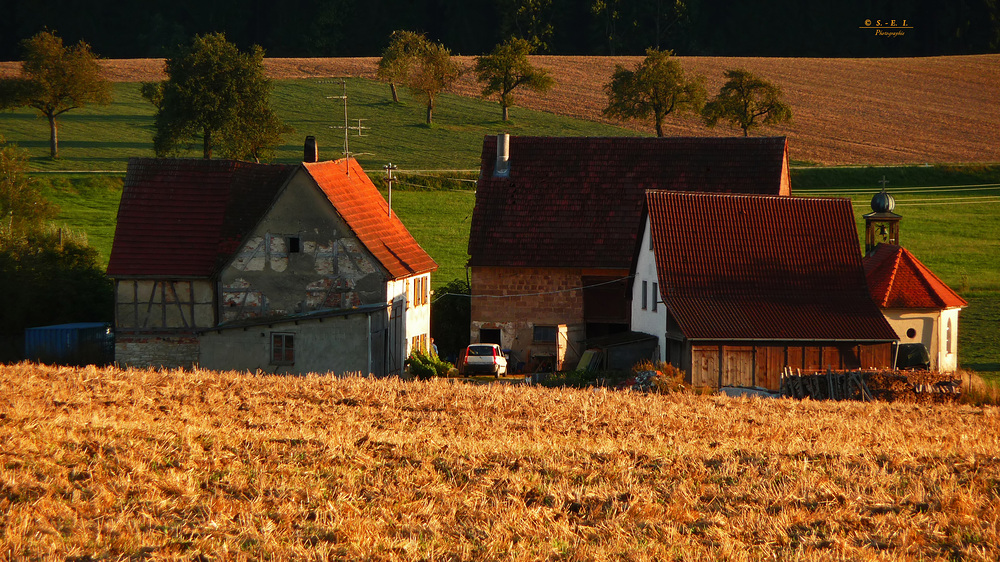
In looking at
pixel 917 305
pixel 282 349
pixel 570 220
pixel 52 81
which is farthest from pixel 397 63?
pixel 917 305

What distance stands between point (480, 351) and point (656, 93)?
4748 cm

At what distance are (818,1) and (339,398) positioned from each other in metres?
118

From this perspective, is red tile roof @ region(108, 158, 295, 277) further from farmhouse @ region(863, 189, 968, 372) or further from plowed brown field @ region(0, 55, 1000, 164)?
plowed brown field @ region(0, 55, 1000, 164)

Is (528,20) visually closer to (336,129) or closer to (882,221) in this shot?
(336,129)

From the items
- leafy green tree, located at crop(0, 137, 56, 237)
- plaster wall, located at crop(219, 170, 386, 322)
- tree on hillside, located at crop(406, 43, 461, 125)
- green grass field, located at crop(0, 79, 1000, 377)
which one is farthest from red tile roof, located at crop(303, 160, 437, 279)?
tree on hillside, located at crop(406, 43, 461, 125)

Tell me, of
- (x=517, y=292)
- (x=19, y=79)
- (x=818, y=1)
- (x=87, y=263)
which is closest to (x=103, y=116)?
(x=19, y=79)

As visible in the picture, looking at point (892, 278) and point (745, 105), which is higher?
point (745, 105)

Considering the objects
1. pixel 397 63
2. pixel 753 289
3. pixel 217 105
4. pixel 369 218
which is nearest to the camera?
pixel 753 289

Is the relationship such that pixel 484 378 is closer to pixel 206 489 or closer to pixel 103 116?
pixel 206 489

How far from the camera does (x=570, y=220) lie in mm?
38656

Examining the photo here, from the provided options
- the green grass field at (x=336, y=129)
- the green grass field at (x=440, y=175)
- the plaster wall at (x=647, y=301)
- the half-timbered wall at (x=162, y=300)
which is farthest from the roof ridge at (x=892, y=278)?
the green grass field at (x=336, y=129)

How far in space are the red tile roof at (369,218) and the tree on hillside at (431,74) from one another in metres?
45.2

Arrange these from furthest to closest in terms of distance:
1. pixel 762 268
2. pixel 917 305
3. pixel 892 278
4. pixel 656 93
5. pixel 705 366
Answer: pixel 656 93
pixel 892 278
pixel 917 305
pixel 762 268
pixel 705 366

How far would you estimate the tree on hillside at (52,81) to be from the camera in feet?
228
